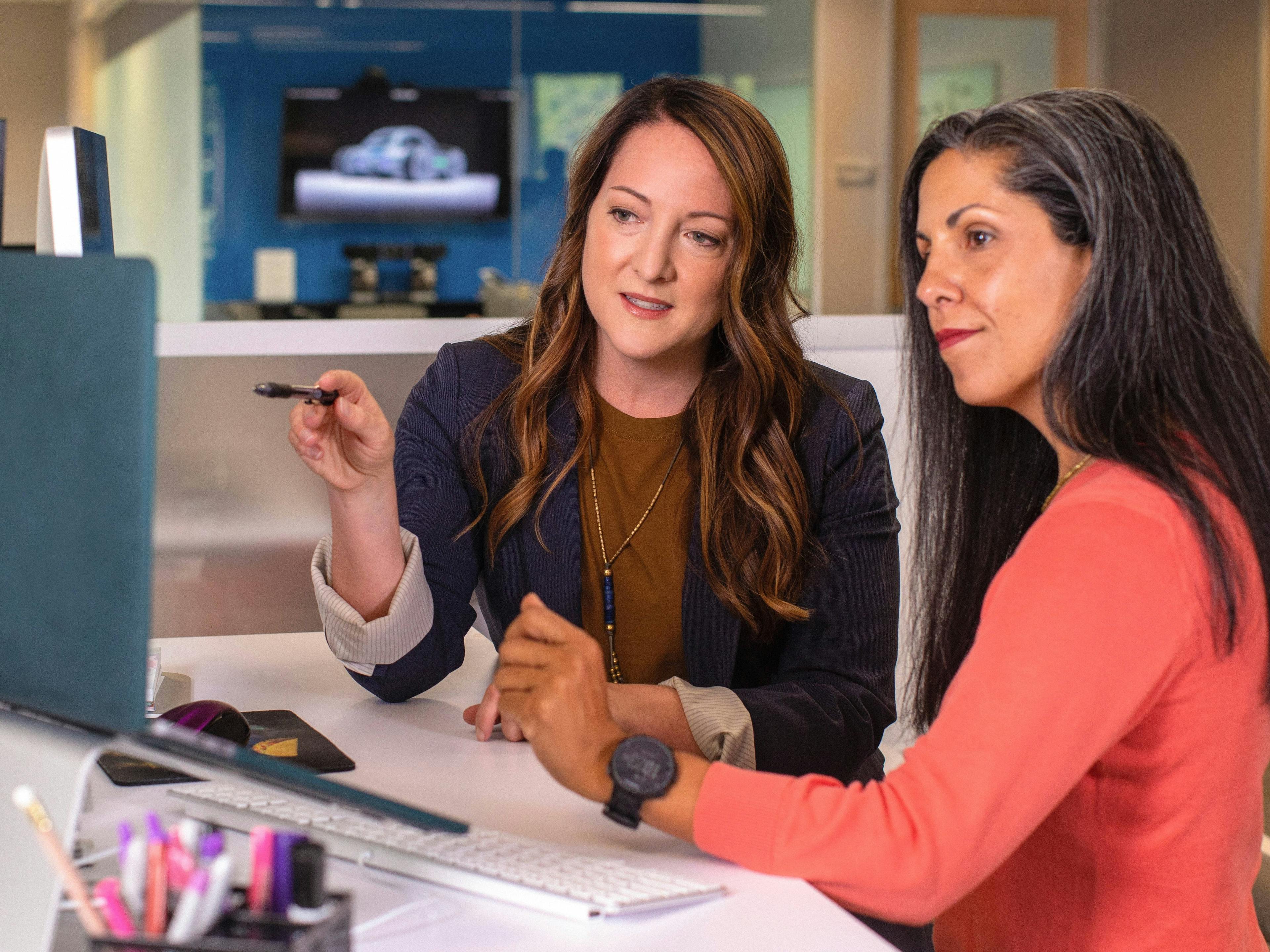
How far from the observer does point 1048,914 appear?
0.93 metres

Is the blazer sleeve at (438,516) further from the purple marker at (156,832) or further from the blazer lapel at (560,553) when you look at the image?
the purple marker at (156,832)

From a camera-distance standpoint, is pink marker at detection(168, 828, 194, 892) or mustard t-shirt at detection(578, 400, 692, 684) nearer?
pink marker at detection(168, 828, 194, 892)

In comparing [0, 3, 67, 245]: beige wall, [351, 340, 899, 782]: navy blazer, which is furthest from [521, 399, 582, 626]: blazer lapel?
[0, 3, 67, 245]: beige wall

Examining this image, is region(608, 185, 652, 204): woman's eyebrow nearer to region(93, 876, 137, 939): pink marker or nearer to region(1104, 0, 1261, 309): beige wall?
region(93, 876, 137, 939): pink marker

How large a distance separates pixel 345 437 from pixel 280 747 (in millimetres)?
295

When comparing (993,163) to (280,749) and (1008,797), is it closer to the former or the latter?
(1008,797)

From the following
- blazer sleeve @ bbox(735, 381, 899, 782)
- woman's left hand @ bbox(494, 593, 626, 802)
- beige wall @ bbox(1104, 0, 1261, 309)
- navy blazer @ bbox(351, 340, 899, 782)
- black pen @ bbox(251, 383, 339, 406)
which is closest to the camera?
woman's left hand @ bbox(494, 593, 626, 802)

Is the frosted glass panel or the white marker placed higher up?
the frosted glass panel

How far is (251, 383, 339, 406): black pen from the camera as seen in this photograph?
3.28ft

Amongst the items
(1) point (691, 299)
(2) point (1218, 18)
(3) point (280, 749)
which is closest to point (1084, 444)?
(1) point (691, 299)

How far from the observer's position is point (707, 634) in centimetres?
143

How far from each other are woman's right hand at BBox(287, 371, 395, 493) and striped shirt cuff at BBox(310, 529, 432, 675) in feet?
0.33

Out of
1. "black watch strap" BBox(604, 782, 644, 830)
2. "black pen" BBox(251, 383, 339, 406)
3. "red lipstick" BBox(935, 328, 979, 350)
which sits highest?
"red lipstick" BBox(935, 328, 979, 350)

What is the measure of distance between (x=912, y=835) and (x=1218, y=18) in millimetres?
6002
